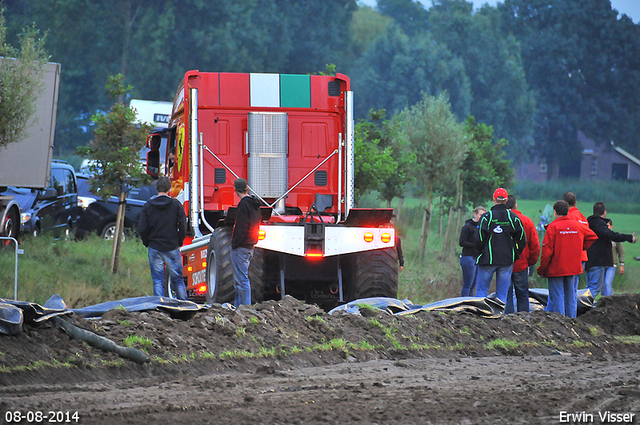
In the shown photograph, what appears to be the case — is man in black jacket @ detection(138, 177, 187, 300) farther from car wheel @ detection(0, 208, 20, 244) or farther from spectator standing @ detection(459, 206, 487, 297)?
car wheel @ detection(0, 208, 20, 244)

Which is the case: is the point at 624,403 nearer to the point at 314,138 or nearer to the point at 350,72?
the point at 314,138

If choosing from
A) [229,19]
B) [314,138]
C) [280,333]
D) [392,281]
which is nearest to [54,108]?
[314,138]

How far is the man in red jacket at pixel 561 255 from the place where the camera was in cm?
1064

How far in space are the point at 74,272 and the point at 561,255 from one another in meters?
8.40

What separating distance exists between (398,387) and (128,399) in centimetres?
201

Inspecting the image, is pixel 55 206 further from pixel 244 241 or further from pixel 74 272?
pixel 244 241

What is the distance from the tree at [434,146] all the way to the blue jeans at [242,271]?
10.9 m

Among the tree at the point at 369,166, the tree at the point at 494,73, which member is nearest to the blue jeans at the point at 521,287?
the tree at the point at 369,166

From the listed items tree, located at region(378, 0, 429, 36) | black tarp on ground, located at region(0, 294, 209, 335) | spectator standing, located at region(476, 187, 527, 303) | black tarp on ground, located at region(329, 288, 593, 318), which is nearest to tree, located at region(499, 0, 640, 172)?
tree, located at region(378, 0, 429, 36)

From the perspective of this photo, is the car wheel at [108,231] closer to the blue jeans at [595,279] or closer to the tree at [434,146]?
the tree at [434,146]

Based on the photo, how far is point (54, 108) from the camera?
15.2 m

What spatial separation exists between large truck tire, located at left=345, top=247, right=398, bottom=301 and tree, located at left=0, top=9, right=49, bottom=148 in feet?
21.5

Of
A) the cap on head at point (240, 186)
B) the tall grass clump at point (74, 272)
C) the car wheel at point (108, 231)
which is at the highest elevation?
the cap on head at point (240, 186)

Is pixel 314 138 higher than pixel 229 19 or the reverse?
the reverse
